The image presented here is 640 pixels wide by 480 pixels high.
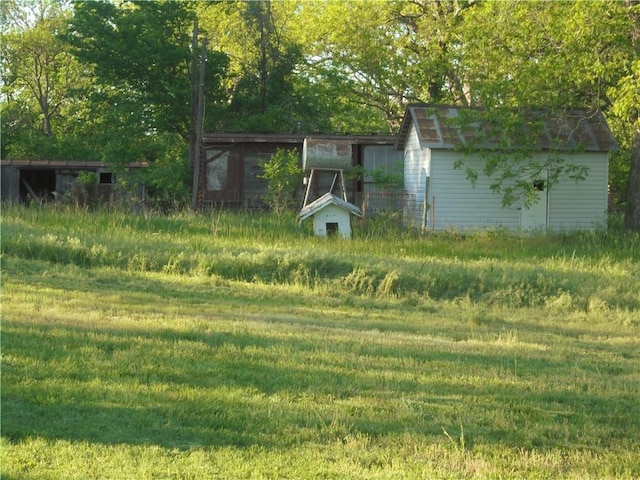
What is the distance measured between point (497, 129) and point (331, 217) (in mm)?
5409

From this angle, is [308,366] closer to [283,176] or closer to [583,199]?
[283,176]

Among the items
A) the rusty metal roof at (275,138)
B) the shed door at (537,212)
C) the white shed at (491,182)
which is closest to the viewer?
the white shed at (491,182)

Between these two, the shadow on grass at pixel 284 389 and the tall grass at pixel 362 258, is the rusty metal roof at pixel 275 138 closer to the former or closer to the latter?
the tall grass at pixel 362 258

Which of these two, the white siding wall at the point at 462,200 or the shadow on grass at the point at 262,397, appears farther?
the white siding wall at the point at 462,200

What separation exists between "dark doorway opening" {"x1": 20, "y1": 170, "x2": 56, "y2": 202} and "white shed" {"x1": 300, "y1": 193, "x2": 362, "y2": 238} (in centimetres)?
2107

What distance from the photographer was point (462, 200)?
2655cm

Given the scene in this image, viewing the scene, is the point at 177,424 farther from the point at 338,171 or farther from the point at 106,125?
the point at 106,125

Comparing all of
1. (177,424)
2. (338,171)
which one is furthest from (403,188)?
(177,424)

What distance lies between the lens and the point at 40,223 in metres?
21.9

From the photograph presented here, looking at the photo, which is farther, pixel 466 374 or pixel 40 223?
pixel 40 223

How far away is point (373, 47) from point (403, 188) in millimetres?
13707

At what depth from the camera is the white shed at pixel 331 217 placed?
21.9 meters

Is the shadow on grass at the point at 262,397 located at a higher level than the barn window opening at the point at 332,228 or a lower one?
lower

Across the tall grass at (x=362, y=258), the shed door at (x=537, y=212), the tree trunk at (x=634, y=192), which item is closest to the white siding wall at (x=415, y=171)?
the shed door at (x=537, y=212)
